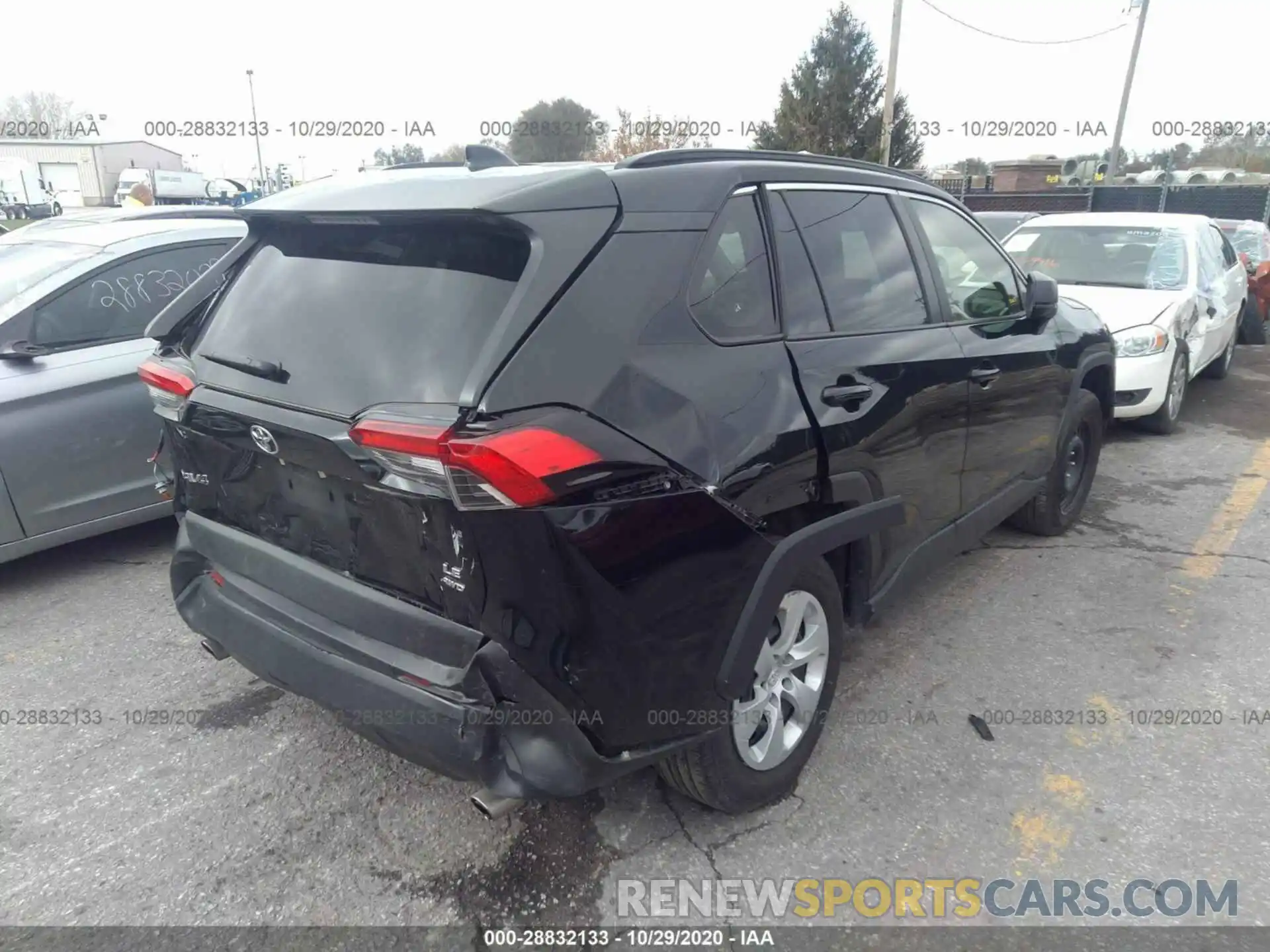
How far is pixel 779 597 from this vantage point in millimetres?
2486

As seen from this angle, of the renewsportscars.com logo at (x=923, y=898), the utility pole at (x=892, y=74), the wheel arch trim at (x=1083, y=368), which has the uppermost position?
the utility pole at (x=892, y=74)

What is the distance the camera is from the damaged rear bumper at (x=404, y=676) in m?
2.07

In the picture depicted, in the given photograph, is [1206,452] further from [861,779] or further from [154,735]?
[154,735]

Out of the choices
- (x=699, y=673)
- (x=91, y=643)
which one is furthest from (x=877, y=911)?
(x=91, y=643)

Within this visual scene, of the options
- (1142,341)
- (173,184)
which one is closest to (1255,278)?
(1142,341)

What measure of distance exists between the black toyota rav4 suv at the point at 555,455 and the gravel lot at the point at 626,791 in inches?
12.5

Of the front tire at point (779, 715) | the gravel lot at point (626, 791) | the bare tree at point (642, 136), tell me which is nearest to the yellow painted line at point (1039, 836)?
the gravel lot at point (626, 791)

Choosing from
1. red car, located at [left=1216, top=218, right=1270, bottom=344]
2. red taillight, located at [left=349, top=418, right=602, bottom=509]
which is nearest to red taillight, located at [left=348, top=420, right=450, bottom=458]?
red taillight, located at [left=349, top=418, right=602, bottom=509]

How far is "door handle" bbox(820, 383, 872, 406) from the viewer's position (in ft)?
8.72

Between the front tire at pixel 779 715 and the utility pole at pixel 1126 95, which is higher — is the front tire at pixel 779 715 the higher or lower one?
the lower one

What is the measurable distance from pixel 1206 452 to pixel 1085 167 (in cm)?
2854

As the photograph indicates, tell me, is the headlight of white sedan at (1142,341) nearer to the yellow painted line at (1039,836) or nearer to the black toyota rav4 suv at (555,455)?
the black toyota rav4 suv at (555,455)

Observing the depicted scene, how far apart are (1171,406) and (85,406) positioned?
734 centimetres

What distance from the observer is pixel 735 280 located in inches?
99.0
